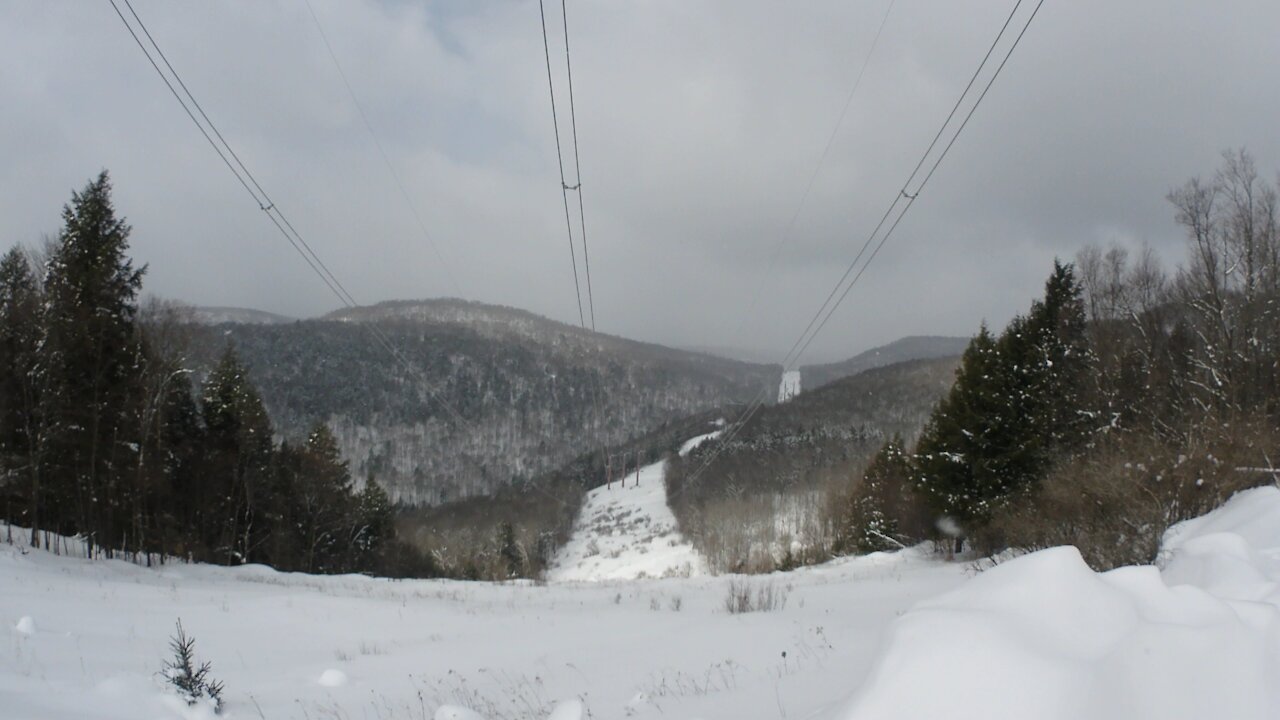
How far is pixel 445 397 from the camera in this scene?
172m

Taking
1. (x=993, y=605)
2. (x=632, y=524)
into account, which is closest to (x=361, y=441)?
(x=632, y=524)

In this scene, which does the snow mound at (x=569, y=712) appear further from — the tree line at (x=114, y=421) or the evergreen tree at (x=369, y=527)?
the evergreen tree at (x=369, y=527)

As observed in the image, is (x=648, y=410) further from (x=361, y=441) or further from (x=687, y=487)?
(x=361, y=441)

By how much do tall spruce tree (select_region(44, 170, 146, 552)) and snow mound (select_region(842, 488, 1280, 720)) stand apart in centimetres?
2993

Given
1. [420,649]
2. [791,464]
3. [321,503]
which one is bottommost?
[321,503]

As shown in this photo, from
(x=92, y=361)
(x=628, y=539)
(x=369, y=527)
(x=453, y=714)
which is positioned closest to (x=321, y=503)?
(x=369, y=527)

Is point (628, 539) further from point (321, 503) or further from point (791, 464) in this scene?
point (321, 503)

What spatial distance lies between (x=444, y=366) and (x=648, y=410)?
2609 inches

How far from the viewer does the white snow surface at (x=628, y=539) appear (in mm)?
69688

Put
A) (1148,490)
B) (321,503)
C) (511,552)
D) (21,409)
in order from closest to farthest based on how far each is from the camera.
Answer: (1148,490), (21,409), (321,503), (511,552)

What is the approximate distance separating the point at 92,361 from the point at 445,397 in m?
148

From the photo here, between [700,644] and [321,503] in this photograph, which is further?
[321,503]

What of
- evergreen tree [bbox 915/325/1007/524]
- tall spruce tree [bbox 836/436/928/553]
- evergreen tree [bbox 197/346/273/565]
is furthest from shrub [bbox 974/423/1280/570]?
evergreen tree [bbox 197/346/273/565]

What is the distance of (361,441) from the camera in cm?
17188
